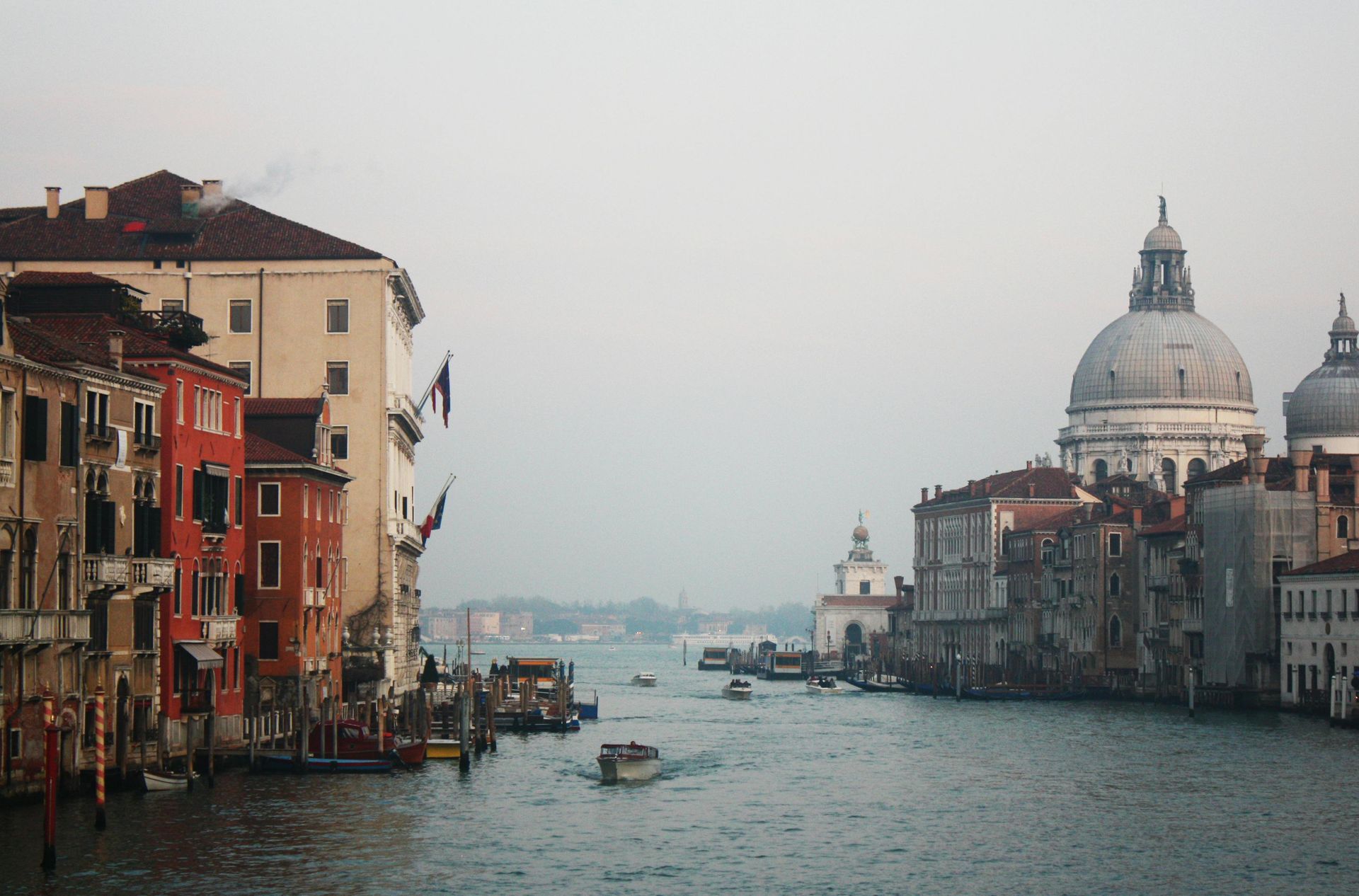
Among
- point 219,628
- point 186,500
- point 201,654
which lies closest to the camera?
point 201,654

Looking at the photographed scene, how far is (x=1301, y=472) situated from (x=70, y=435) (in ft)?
198

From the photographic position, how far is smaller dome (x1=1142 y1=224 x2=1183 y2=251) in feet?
509

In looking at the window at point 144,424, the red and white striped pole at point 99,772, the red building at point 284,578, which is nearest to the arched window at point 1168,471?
the red building at point 284,578

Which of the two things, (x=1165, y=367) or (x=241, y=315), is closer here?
(x=241, y=315)

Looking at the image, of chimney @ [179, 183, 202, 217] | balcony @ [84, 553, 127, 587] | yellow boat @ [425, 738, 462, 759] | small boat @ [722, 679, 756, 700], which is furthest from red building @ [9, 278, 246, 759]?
small boat @ [722, 679, 756, 700]

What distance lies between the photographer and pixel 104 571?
136 ft

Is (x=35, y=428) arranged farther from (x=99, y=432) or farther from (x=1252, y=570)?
(x=1252, y=570)

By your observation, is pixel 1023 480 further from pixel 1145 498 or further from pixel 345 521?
pixel 345 521

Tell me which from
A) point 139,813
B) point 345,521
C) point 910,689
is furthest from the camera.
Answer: point 910,689

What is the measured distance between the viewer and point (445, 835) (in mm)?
41000

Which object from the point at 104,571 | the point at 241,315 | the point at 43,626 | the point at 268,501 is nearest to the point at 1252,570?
the point at 241,315

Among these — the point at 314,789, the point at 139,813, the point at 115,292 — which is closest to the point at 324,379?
the point at 115,292

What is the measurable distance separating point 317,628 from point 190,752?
39.6 feet

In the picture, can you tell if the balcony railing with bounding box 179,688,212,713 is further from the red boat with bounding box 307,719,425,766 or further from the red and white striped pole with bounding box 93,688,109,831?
the red and white striped pole with bounding box 93,688,109,831
